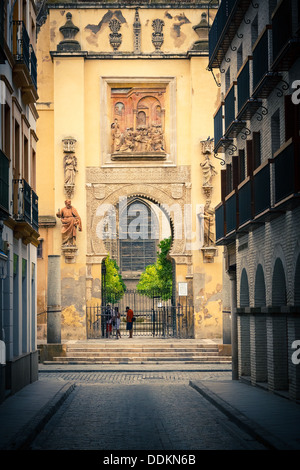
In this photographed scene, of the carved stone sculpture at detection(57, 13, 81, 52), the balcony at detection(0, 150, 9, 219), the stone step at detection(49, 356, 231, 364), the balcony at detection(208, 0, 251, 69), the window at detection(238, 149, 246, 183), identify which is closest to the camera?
the balcony at detection(0, 150, 9, 219)

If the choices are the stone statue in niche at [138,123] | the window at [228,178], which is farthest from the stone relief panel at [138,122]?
the window at [228,178]

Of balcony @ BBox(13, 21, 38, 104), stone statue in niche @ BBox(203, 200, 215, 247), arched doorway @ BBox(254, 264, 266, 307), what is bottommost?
arched doorway @ BBox(254, 264, 266, 307)

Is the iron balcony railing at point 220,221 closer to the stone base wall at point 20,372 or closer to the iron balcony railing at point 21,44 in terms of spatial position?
the stone base wall at point 20,372

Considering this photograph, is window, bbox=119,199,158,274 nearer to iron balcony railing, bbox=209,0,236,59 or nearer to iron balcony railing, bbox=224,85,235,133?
iron balcony railing, bbox=209,0,236,59

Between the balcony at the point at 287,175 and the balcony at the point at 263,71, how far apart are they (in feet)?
6.29

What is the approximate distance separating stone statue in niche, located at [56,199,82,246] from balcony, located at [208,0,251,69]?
13252 millimetres

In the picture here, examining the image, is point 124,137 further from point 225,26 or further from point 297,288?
point 297,288

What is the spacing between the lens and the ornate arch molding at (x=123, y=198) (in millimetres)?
40281

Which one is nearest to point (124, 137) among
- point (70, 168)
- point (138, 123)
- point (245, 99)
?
point (138, 123)

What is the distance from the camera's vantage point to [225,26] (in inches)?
973

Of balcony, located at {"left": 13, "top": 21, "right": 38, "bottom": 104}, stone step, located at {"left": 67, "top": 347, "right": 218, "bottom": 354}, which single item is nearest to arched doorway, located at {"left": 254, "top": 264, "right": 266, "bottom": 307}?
balcony, located at {"left": 13, "top": 21, "right": 38, "bottom": 104}

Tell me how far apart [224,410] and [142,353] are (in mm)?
17436

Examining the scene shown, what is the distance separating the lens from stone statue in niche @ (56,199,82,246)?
3978cm
